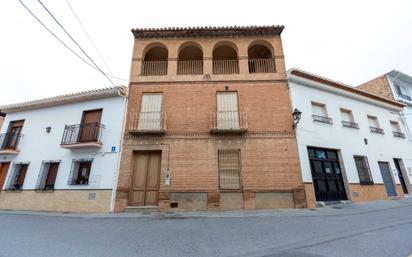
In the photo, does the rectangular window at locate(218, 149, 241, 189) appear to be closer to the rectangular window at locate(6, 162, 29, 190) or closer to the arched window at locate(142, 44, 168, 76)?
the arched window at locate(142, 44, 168, 76)

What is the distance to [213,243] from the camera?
4.29 metres

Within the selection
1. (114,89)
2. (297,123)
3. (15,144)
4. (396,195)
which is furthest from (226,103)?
(15,144)

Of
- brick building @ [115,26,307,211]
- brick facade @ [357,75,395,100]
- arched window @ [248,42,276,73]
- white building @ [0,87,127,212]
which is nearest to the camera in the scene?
brick building @ [115,26,307,211]

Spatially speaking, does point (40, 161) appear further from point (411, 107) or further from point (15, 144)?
point (411, 107)

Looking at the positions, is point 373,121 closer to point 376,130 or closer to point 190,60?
point 376,130

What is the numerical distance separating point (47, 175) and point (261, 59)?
12.6 metres

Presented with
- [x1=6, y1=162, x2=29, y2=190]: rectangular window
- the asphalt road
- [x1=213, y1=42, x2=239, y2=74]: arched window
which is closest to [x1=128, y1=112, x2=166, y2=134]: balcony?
the asphalt road

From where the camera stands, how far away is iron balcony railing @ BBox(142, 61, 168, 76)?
10.9 meters

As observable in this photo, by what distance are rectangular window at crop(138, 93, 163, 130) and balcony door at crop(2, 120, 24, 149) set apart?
26.0 ft

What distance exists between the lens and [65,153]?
10.1 metres

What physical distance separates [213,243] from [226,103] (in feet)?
22.3

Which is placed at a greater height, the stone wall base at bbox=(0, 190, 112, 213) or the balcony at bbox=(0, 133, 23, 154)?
the balcony at bbox=(0, 133, 23, 154)

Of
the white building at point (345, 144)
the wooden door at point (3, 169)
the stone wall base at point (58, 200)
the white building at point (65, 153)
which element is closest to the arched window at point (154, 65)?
the white building at point (65, 153)

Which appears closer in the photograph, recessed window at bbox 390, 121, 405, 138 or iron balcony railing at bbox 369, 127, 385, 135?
iron balcony railing at bbox 369, 127, 385, 135
